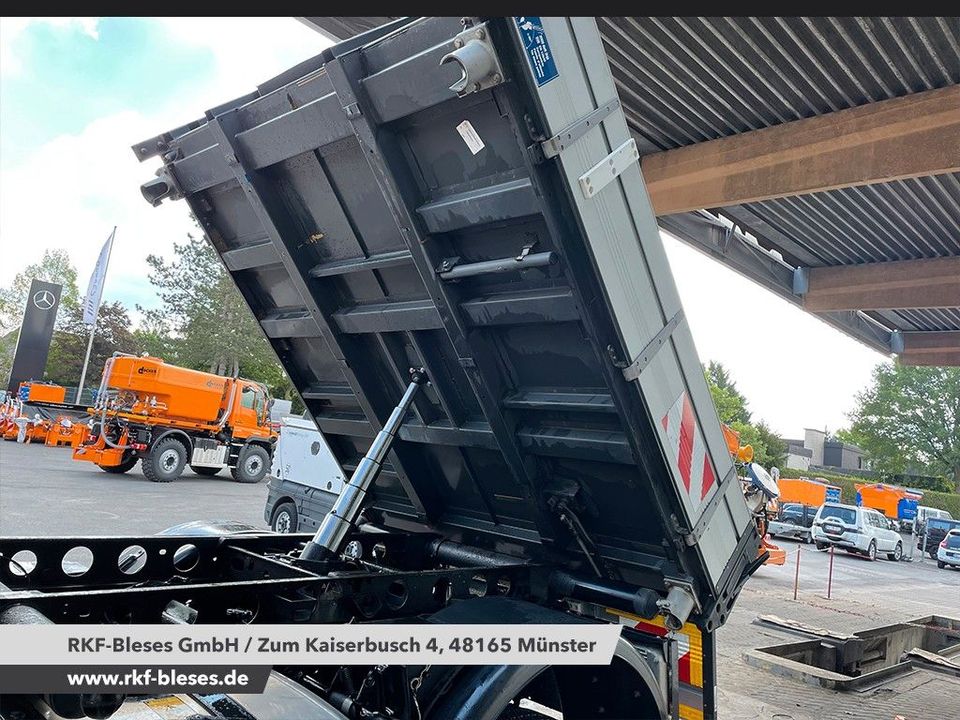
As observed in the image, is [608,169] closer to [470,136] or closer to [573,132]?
[573,132]

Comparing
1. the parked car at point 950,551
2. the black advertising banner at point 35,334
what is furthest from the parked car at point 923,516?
the black advertising banner at point 35,334

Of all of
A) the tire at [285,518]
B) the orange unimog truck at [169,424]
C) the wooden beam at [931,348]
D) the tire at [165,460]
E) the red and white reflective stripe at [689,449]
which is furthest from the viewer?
the tire at [165,460]

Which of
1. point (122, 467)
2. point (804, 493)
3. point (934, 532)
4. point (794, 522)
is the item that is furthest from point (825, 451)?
point (122, 467)

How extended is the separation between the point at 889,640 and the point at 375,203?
34.8ft

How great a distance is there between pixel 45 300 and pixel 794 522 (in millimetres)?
32669

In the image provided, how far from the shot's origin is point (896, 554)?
2622 cm

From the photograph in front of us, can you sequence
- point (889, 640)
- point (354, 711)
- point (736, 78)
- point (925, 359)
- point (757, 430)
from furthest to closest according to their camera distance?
point (757, 430) → point (925, 359) → point (889, 640) → point (736, 78) → point (354, 711)

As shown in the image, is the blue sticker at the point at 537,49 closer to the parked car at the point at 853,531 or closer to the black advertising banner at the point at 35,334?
the parked car at the point at 853,531

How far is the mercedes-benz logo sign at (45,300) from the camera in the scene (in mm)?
30656

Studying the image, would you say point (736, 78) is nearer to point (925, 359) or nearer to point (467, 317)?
point (467, 317)

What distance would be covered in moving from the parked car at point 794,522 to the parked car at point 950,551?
418 cm

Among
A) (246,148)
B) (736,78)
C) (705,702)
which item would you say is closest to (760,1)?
(736,78)

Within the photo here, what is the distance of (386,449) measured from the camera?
3.32 m

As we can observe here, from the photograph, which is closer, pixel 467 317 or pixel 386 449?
pixel 467 317
